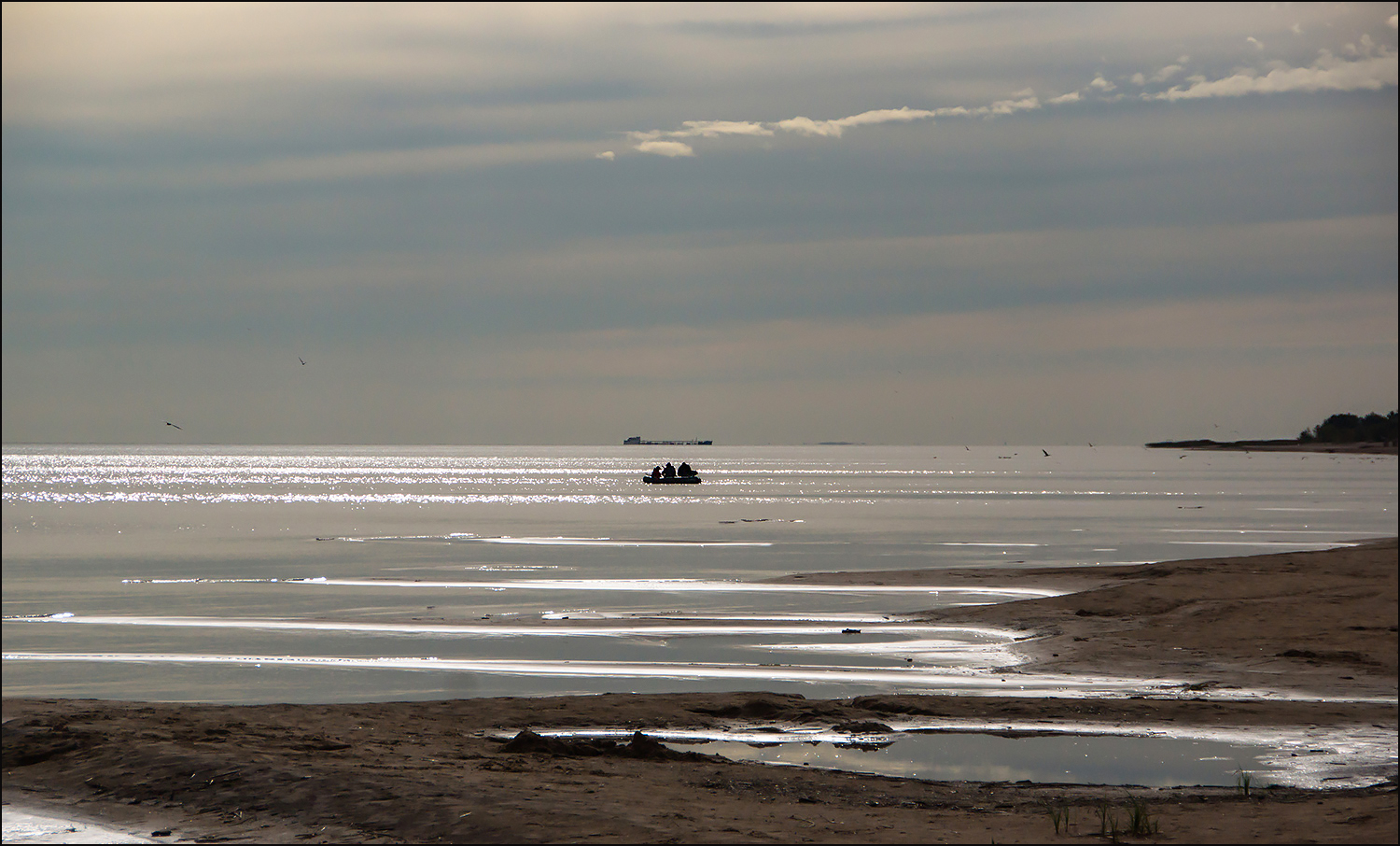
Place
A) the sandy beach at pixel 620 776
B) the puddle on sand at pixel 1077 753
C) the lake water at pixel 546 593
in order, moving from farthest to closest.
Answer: the lake water at pixel 546 593 < the puddle on sand at pixel 1077 753 < the sandy beach at pixel 620 776

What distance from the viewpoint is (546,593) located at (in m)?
41.3

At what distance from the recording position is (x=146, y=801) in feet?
45.3

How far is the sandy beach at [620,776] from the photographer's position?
→ 490 inches

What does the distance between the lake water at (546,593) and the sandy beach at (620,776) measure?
2.37 m

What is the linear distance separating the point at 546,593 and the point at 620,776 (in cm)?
2671

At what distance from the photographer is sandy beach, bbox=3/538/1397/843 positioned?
12438 millimetres

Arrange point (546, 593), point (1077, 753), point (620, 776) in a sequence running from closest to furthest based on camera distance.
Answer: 1. point (620, 776)
2. point (1077, 753)
3. point (546, 593)

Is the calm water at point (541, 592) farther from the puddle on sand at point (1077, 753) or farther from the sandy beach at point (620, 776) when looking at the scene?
the puddle on sand at point (1077, 753)

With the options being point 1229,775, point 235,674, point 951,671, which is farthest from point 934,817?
point 235,674

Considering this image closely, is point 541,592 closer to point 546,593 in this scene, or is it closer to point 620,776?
point 546,593

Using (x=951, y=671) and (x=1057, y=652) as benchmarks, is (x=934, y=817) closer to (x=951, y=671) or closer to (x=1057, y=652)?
(x=951, y=671)

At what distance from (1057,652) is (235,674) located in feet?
59.2

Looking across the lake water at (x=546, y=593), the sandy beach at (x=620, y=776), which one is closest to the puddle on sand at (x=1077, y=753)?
the sandy beach at (x=620, y=776)

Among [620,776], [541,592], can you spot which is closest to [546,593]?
[541,592]
